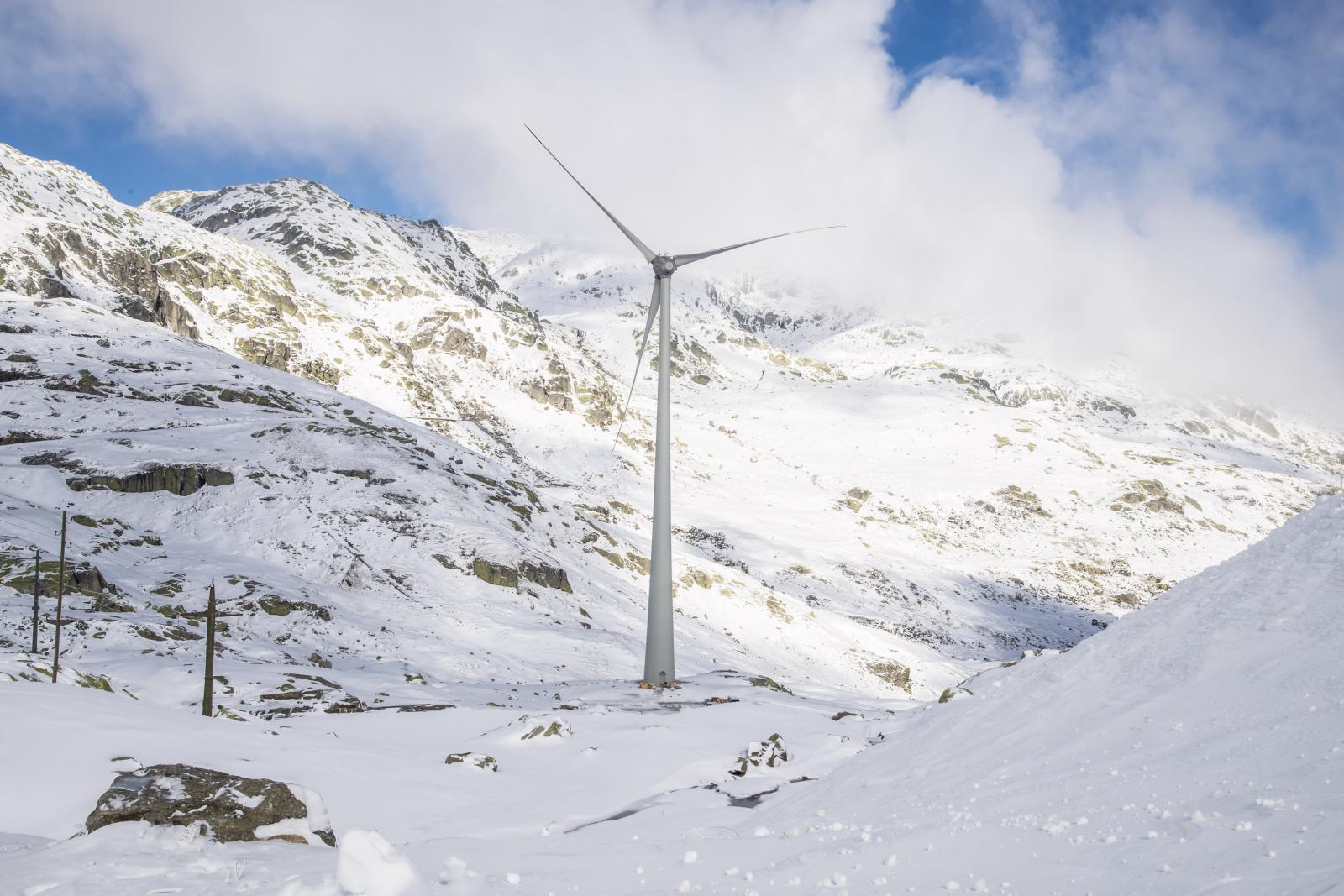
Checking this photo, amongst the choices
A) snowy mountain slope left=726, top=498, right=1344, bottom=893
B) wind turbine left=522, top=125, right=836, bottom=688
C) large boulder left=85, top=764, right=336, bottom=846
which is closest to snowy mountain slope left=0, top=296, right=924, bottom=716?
wind turbine left=522, top=125, right=836, bottom=688

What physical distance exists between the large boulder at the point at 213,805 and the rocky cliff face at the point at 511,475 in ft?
53.5

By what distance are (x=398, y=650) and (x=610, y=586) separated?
71.9 ft

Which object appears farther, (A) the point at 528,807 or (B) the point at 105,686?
(B) the point at 105,686

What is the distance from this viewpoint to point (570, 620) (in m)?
43.3

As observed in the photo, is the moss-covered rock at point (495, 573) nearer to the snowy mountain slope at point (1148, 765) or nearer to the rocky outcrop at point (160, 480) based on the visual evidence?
the rocky outcrop at point (160, 480)

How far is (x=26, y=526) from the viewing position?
34750mm


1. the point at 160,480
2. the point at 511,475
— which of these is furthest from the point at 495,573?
the point at 511,475

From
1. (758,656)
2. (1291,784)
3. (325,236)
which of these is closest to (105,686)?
(1291,784)

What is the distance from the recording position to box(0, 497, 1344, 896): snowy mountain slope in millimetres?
6289

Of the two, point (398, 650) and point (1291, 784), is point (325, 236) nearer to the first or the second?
point (398, 650)

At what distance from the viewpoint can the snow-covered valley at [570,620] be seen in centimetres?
742

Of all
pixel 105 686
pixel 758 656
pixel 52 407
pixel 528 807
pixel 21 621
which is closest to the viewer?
pixel 528 807

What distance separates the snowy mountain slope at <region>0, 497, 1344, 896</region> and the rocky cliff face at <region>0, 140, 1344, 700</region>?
13.9 metres

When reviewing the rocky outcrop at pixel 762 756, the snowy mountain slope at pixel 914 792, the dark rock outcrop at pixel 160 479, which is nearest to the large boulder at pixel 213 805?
the snowy mountain slope at pixel 914 792
